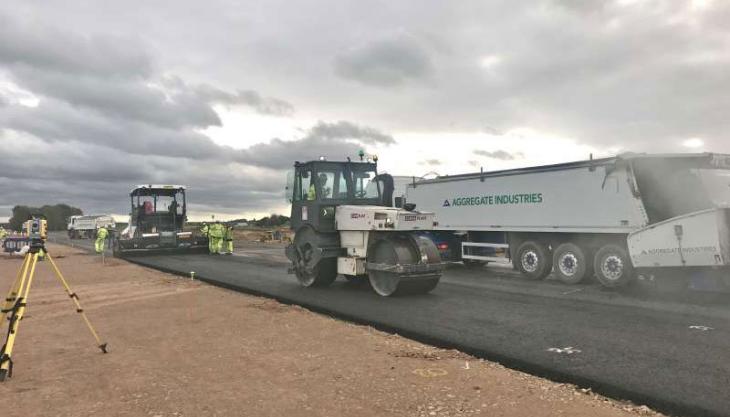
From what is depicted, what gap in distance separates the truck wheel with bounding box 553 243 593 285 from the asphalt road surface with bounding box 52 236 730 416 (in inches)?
18.8

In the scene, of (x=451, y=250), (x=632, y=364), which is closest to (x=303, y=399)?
(x=632, y=364)

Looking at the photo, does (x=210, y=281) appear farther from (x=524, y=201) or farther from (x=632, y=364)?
(x=632, y=364)

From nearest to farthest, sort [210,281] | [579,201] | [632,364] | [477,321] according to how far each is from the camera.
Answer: [632,364] → [477,321] → [579,201] → [210,281]

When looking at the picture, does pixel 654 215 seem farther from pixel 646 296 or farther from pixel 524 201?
pixel 524 201

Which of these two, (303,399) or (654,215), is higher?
(654,215)

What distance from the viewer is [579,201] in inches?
494

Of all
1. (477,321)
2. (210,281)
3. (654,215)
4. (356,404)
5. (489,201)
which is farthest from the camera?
(489,201)

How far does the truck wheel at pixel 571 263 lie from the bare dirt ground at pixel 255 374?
663 centimetres

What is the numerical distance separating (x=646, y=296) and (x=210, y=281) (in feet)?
31.5

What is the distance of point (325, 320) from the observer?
8289mm

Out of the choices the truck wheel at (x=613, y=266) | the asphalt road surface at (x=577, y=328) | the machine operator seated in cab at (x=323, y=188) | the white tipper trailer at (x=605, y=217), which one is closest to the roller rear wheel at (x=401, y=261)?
the asphalt road surface at (x=577, y=328)

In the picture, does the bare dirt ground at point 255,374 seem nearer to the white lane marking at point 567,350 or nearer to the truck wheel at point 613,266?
the white lane marking at point 567,350

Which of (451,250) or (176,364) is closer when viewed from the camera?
(176,364)

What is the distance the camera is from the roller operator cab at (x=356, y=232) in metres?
10.4
